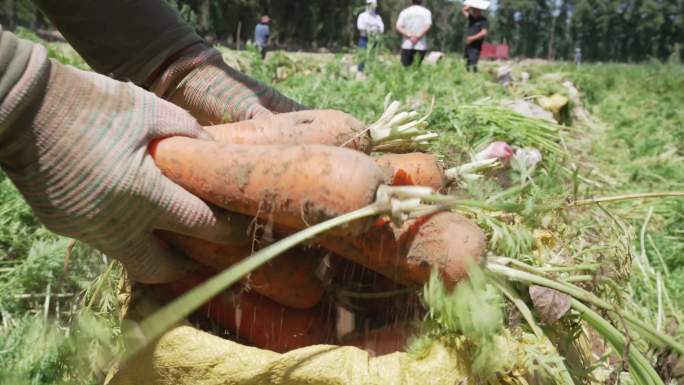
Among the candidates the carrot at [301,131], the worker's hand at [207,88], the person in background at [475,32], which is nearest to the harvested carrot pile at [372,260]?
the carrot at [301,131]

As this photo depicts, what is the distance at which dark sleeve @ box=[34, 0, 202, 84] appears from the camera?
1757 millimetres

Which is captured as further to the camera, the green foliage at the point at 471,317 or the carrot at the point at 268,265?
the carrot at the point at 268,265

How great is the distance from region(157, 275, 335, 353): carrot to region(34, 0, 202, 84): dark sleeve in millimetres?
742

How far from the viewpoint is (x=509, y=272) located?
1.35 meters

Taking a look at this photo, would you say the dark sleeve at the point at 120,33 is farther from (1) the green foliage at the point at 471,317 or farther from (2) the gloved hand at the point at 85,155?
(1) the green foliage at the point at 471,317

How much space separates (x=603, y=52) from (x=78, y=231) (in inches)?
2664

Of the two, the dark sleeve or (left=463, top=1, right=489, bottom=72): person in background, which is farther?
(left=463, top=1, right=489, bottom=72): person in background

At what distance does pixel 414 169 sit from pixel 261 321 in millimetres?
581

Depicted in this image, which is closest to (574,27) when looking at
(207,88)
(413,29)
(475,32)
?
A: (475,32)

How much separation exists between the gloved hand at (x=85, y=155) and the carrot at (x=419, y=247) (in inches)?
16.1

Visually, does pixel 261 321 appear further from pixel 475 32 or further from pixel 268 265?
pixel 475 32

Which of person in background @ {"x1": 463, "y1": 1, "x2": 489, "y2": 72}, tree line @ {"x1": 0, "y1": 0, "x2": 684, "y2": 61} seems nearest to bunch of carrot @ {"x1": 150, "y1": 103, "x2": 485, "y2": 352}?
Result: person in background @ {"x1": 463, "y1": 1, "x2": 489, "y2": 72}

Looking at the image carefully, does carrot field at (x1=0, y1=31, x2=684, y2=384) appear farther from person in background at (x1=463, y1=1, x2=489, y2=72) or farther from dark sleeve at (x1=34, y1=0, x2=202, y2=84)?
person in background at (x1=463, y1=1, x2=489, y2=72)

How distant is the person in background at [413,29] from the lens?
7.93m
